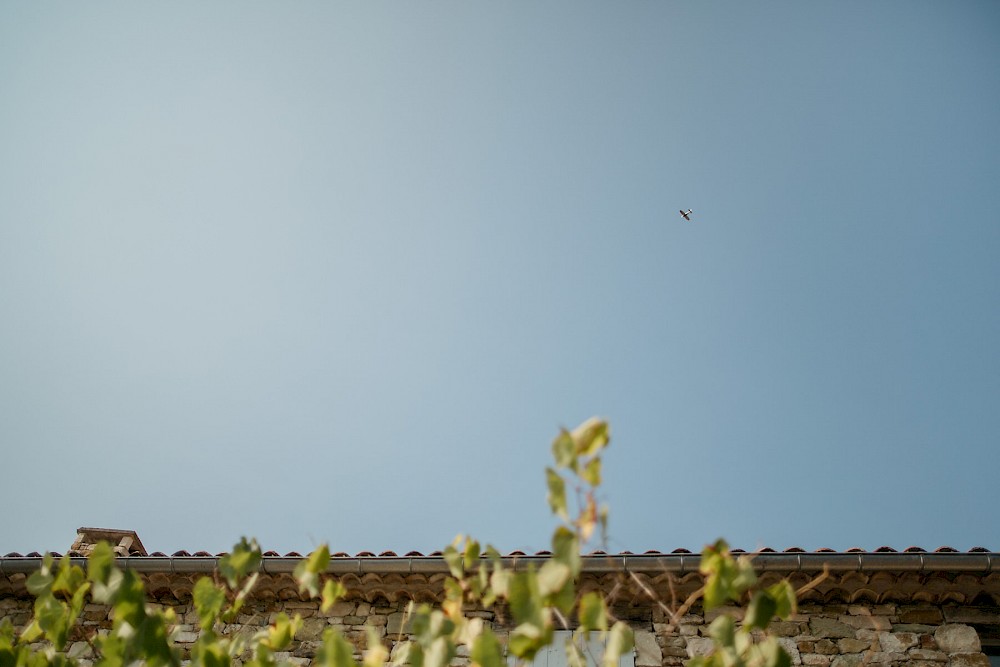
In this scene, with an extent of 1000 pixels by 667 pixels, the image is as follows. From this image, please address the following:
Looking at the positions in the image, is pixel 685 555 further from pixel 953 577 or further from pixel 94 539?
pixel 94 539

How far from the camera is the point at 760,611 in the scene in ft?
6.47

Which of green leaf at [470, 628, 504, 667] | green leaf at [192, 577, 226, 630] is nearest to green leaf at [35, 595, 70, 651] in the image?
green leaf at [192, 577, 226, 630]

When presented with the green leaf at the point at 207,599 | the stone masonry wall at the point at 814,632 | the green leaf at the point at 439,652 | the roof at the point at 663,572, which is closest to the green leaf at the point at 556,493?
the green leaf at the point at 439,652

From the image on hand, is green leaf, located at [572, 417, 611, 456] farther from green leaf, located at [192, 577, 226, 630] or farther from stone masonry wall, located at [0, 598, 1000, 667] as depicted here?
stone masonry wall, located at [0, 598, 1000, 667]

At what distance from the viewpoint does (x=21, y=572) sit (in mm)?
5250

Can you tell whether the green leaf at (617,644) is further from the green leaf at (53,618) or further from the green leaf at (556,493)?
the green leaf at (53,618)

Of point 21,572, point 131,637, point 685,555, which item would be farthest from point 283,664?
point 21,572

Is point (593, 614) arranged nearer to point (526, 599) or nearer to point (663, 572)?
point (526, 599)

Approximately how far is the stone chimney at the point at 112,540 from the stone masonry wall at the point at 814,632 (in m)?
0.62

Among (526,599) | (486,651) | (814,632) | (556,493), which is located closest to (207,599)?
(486,651)

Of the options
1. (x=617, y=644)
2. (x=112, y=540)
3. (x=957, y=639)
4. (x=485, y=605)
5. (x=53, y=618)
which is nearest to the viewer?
(x=617, y=644)

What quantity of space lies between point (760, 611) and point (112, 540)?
5.30 meters

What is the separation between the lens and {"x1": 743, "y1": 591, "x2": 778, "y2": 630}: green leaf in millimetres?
1963

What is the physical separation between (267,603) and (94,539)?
1.65 meters
